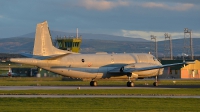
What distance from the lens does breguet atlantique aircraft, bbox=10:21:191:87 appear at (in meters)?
75.2

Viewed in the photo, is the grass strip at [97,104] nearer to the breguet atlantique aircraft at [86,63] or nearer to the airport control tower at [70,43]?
the breguet atlantique aircraft at [86,63]

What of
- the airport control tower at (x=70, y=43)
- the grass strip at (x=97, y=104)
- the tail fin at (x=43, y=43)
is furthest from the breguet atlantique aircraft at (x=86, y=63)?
the airport control tower at (x=70, y=43)

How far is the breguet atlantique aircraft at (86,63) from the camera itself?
75250 millimetres

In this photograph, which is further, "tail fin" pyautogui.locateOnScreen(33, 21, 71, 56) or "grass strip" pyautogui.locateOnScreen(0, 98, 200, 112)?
"tail fin" pyautogui.locateOnScreen(33, 21, 71, 56)

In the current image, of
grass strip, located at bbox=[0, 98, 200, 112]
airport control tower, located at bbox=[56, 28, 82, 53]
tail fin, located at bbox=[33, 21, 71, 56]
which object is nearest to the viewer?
grass strip, located at bbox=[0, 98, 200, 112]

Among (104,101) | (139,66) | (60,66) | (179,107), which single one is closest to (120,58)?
(139,66)

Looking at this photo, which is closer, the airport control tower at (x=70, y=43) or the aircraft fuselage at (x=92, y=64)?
the aircraft fuselage at (x=92, y=64)

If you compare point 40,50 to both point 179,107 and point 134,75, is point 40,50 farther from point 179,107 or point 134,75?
point 179,107

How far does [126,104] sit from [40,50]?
3307cm

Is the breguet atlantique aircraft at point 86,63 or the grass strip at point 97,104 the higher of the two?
the breguet atlantique aircraft at point 86,63

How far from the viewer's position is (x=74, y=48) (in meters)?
118

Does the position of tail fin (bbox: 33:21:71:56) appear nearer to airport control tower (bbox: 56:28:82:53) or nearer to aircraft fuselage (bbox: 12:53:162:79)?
aircraft fuselage (bbox: 12:53:162:79)

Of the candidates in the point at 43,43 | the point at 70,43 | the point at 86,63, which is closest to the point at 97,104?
the point at 86,63

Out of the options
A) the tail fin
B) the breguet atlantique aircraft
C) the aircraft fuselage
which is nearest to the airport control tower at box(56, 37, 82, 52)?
the aircraft fuselage
